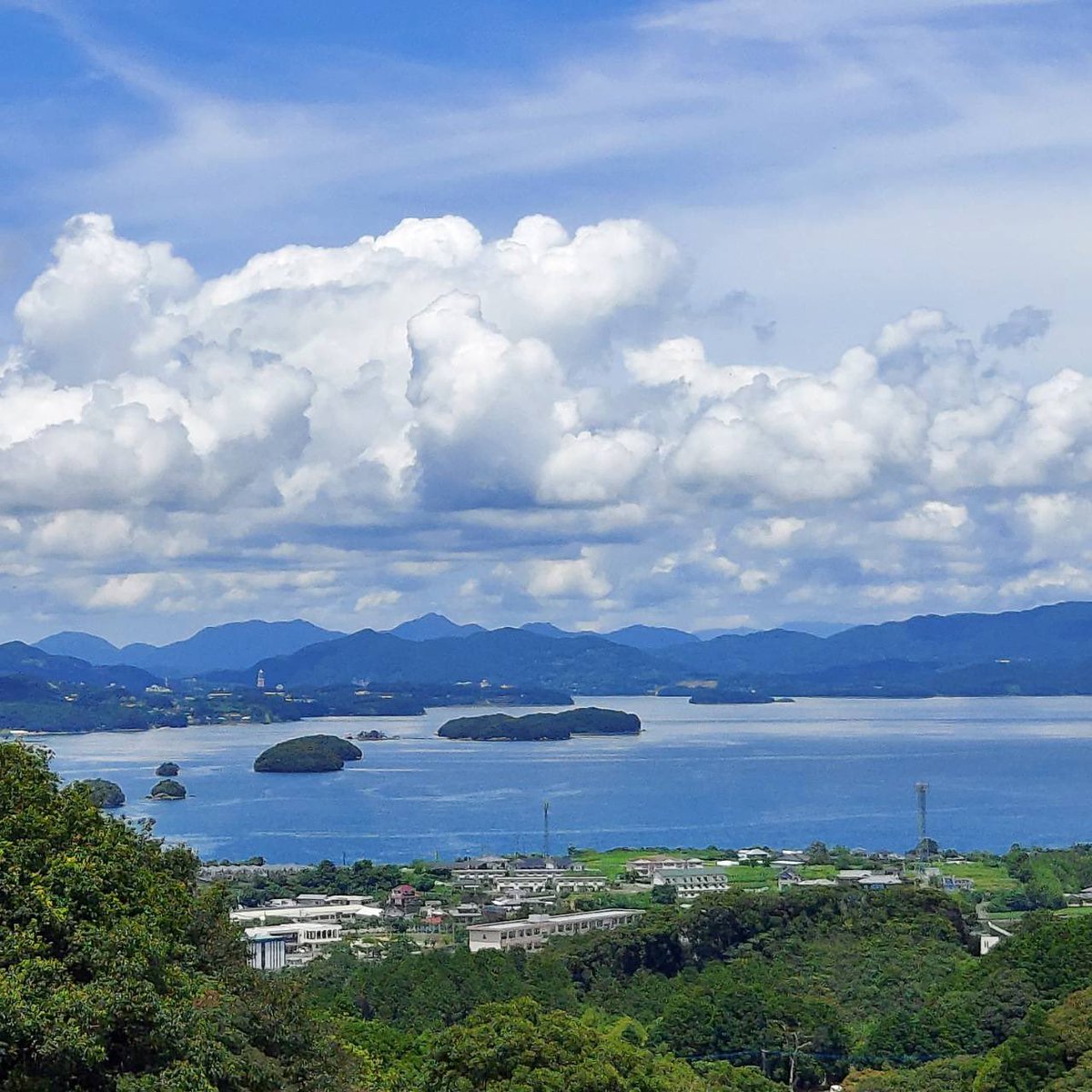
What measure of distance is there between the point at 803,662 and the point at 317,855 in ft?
441

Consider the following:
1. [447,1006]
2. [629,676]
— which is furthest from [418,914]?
[629,676]

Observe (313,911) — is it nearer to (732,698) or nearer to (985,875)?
(985,875)

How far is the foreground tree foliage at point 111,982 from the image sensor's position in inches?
261

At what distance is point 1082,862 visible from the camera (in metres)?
33.8

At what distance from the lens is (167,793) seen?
5481cm

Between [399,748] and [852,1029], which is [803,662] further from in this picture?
[852,1029]

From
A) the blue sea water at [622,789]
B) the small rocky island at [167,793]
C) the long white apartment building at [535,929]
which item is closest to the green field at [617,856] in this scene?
the blue sea water at [622,789]

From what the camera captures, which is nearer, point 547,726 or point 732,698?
point 547,726

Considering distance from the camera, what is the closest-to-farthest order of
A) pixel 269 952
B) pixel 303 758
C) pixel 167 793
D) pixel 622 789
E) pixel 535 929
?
pixel 269 952, pixel 535 929, pixel 167 793, pixel 622 789, pixel 303 758

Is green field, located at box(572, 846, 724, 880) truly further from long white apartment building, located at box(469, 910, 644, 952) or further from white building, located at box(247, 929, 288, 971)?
white building, located at box(247, 929, 288, 971)

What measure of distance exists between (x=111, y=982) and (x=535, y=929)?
722 inches

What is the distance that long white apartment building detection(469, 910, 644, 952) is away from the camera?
24.0 metres

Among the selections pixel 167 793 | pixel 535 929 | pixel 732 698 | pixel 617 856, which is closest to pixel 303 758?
pixel 167 793

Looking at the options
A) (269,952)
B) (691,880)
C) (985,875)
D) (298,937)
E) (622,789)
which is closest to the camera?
(269,952)
